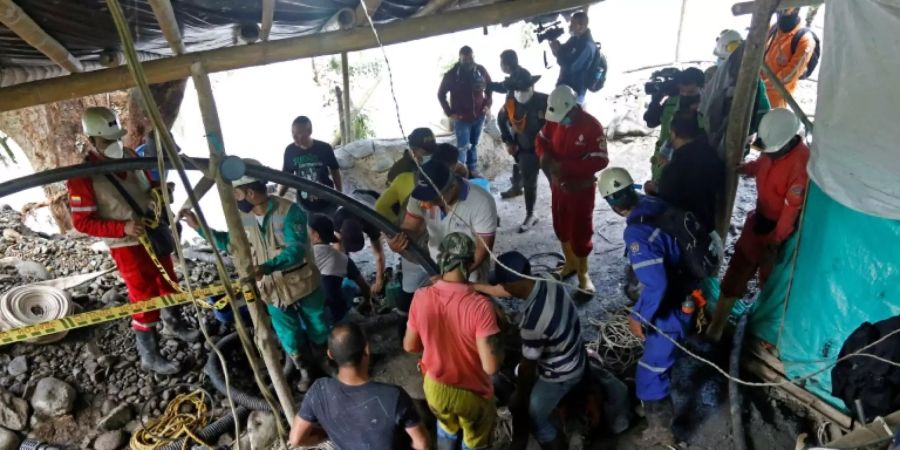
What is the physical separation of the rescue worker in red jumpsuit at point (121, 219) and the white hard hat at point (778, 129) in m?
4.45

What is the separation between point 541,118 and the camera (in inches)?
243

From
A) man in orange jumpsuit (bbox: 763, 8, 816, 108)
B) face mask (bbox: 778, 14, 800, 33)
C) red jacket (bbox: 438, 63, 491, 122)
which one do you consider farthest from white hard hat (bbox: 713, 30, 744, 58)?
red jacket (bbox: 438, 63, 491, 122)

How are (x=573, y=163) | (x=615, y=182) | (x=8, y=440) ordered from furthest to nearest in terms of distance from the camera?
(x=573, y=163) → (x=8, y=440) → (x=615, y=182)

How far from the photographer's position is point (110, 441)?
4027mm

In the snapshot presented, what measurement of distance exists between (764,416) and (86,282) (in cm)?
594

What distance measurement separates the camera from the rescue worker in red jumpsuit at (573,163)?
489 centimetres

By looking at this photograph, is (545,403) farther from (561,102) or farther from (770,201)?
(561,102)

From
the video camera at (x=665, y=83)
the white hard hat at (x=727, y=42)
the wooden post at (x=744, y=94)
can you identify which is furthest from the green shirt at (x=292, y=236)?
the white hard hat at (x=727, y=42)

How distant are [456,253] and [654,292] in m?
1.36

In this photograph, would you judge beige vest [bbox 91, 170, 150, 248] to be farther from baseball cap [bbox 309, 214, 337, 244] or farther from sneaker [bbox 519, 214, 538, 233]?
sneaker [bbox 519, 214, 538, 233]

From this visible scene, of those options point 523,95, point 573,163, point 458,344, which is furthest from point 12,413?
point 523,95

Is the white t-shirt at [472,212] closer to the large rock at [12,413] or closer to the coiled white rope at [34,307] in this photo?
the coiled white rope at [34,307]

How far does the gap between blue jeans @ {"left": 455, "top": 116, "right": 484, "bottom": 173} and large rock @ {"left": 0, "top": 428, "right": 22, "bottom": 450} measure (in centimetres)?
587

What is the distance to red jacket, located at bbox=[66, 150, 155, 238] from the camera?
3.76m
